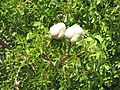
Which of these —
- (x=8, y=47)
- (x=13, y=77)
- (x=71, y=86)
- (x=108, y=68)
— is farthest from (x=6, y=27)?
(x=108, y=68)

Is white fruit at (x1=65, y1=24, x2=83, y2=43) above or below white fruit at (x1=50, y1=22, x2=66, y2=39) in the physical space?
below

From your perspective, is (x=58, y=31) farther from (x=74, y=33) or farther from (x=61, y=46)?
(x=61, y=46)

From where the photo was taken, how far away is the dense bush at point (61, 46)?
2602 mm

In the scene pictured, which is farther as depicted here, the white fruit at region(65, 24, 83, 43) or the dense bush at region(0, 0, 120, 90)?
the dense bush at region(0, 0, 120, 90)

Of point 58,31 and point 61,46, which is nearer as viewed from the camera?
point 58,31

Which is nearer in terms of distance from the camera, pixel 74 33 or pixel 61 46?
pixel 74 33

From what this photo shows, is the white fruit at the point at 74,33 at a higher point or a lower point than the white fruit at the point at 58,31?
lower

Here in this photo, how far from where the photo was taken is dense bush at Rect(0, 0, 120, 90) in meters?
2.60

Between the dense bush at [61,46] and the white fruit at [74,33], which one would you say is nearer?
the white fruit at [74,33]

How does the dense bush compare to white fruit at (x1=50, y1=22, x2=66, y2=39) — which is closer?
white fruit at (x1=50, y1=22, x2=66, y2=39)

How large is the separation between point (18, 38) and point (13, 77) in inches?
12.3

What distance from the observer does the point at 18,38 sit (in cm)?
298

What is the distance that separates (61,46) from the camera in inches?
106

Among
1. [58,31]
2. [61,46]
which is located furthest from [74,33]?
[61,46]
